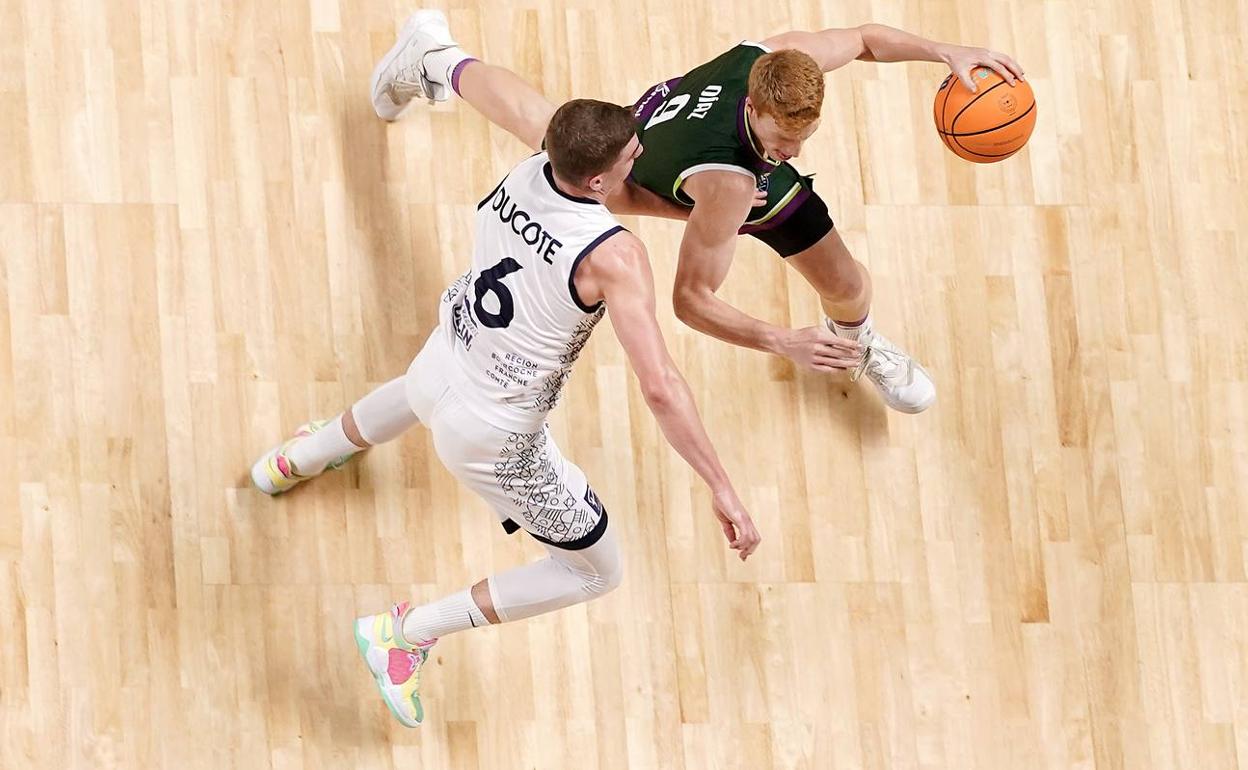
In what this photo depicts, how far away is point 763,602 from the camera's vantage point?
14.4 feet

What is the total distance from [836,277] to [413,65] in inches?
52.0

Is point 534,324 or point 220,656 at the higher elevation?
point 534,324

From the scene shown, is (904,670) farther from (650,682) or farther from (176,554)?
(176,554)

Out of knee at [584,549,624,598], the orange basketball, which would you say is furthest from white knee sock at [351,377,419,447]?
the orange basketball

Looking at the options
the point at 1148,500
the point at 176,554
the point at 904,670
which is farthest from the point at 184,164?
the point at 1148,500

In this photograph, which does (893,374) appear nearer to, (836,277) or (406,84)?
(836,277)

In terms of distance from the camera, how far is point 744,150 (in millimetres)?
3529

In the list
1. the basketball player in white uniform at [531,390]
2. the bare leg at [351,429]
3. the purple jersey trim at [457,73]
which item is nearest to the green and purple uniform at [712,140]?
the basketball player in white uniform at [531,390]

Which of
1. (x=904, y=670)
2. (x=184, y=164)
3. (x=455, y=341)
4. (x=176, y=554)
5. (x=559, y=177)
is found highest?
(x=184, y=164)

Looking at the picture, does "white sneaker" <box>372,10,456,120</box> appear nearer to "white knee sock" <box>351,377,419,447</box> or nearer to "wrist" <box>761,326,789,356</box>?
"white knee sock" <box>351,377,419,447</box>

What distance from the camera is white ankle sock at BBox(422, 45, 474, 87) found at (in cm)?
421

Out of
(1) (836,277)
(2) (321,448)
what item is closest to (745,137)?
(1) (836,277)

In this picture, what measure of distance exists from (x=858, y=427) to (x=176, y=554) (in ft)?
6.53

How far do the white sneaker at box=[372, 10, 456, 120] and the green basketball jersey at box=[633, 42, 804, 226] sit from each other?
0.71m
